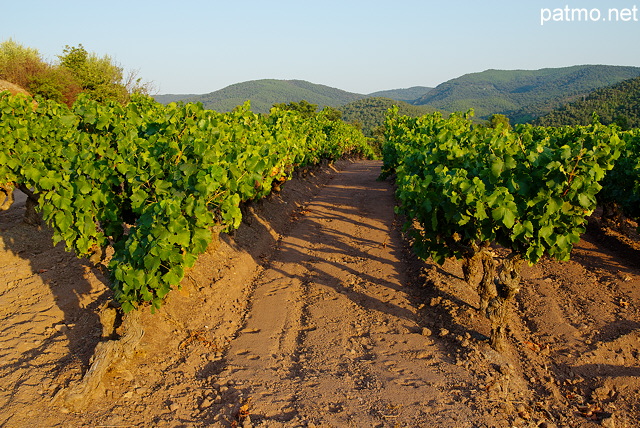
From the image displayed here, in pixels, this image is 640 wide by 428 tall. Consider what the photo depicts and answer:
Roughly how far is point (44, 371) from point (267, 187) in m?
6.12

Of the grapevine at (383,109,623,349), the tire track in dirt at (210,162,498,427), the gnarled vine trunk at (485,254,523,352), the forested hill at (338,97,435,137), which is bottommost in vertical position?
the tire track in dirt at (210,162,498,427)

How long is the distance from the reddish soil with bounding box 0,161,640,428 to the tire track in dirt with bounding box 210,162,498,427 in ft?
0.08

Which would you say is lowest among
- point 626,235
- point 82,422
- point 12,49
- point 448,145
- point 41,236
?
point 626,235

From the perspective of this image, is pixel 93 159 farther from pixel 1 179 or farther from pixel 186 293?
pixel 1 179

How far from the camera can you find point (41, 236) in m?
10.6

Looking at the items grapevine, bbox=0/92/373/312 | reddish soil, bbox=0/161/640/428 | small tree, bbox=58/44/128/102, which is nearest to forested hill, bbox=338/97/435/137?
small tree, bbox=58/44/128/102

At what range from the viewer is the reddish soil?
4809mm

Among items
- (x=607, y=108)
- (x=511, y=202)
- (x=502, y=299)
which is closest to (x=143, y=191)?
(x=511, y=202)

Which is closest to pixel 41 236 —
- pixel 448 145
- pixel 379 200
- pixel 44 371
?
pixel 44 371

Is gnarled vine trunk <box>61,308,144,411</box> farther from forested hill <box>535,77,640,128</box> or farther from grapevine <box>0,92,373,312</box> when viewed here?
forested hill <box>535,77,640,128</box>

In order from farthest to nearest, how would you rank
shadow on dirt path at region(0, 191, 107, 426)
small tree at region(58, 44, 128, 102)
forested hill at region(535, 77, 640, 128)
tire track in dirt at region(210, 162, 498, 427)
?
forested hill at region(535, 77, 640, 128), small tree at region(58, 44, 128, 102), shadow on dirt path at region(0, 191, 107, 426), tire track in dirt at region(210, 162, 498, 427)

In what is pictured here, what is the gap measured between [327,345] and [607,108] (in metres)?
67.2

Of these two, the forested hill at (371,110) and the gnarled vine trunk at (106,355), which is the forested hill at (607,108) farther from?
the gnarled vine trunk at (106,355)

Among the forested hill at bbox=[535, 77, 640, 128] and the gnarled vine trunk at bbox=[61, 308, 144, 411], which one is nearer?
the gnarled vine trunk at bbox=[61, 308, 144, 411]
